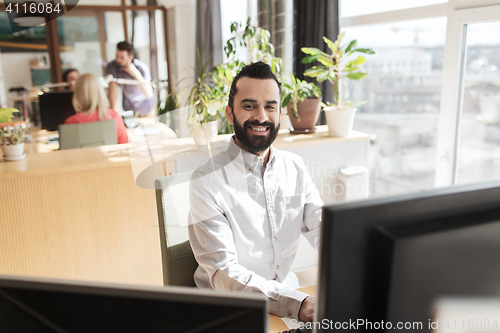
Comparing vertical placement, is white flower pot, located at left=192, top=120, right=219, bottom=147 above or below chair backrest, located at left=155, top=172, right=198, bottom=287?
above

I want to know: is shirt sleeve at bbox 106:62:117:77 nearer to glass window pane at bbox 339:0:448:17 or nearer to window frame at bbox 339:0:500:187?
glass window pane at bbox 339:0:448:17

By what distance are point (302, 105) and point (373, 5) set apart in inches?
38.4

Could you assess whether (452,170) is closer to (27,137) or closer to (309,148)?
(309,148)

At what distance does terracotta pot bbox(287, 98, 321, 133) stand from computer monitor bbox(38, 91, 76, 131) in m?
2.20

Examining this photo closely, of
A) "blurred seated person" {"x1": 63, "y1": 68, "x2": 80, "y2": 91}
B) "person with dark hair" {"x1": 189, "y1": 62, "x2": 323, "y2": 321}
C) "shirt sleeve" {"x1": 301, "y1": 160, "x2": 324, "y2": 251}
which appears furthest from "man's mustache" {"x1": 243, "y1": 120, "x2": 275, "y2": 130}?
"blurred seated person" {"x1": 63, "y1": 68, "x2": 80, "y2": 91}

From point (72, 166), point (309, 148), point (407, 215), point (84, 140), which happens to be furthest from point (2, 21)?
point (407, 215)

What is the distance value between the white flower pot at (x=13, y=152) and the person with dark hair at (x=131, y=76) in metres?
2.49

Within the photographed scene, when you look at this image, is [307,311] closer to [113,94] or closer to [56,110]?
[56,110]

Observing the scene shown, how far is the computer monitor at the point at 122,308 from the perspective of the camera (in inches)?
17.8

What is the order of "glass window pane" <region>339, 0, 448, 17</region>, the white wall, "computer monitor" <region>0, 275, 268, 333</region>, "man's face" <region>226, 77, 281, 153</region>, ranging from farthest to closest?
the white wall
"glass window pane" <region>339, 0, 448, 17</region>
"man's face" <region>226, 77, 281, 153</region>
"computer monitor" <region>0, 275, 268, 333</region>

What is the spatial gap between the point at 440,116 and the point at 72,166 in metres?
1.95

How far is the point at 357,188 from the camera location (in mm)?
2334

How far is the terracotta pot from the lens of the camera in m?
2.25

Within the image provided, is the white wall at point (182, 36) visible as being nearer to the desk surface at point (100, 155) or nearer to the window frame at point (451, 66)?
the desk surface at point (100, 155)
